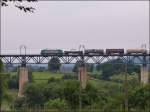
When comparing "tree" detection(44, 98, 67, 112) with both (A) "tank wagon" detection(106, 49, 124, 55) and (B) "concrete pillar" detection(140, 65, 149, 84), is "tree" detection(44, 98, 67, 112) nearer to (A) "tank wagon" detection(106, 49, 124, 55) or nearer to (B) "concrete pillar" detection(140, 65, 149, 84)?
(A) "tank wagon" detection(106, 49, 124, 55)

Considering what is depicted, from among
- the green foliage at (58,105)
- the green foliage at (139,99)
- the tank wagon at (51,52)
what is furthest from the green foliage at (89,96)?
the green foliage at (139,99)

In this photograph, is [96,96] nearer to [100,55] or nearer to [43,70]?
[100,55]

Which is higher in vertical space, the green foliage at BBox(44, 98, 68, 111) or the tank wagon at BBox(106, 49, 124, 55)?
the tank wagon at BBox(106, 49, 124, 55)

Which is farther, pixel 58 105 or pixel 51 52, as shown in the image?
pixel 51 52

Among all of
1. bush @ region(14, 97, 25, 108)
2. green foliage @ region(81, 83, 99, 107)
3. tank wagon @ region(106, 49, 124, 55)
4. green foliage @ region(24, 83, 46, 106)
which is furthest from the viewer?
green foliage @ region(24, 83, 46, 106)

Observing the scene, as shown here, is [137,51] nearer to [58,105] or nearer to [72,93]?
[72,93]

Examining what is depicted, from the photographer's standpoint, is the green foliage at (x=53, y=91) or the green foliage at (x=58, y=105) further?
the green foliage at (x=53, y=91)

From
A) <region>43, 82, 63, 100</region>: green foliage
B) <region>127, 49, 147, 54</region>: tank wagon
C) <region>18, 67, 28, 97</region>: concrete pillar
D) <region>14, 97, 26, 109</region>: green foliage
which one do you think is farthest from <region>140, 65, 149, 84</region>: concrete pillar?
<region>14, 97, 26, 109</region>: green foliage

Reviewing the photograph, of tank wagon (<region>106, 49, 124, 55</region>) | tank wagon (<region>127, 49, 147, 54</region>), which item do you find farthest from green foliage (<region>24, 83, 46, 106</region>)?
tank wagon (<region>127, 49, 147, 54</region>)

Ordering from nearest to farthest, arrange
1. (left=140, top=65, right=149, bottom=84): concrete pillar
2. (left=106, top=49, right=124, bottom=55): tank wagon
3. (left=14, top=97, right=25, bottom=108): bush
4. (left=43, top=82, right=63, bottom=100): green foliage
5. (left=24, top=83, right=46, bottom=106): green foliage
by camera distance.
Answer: (left=43, top=82, right=63, bottom=100): green foliage
(left=14, top=97, right=25, bottom=108): bush
(left=106, top=49, right=124, bottom=55): tank wagon
(left=140, top=65, right=149, bottom=84): concrete pillar
(left=24, top=83, right=46, bottom=106): green foliage

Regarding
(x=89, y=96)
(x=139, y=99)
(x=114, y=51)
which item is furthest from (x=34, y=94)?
(x=139, y=99)

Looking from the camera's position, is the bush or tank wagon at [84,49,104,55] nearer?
the bush

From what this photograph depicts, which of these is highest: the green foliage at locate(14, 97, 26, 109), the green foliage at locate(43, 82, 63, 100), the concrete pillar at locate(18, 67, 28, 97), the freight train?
the freight train

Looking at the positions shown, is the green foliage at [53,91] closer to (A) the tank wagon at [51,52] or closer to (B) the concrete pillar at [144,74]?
(A) the tank wagon at [51,52]
